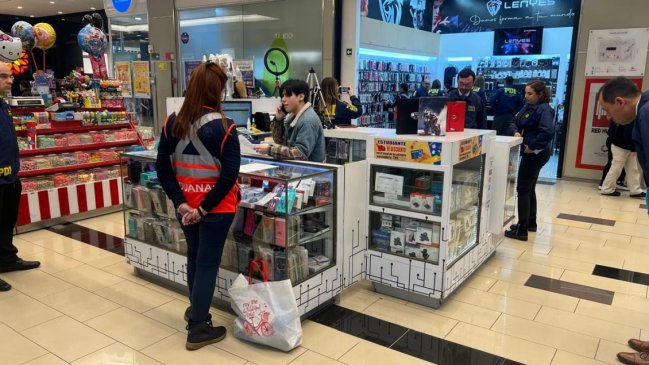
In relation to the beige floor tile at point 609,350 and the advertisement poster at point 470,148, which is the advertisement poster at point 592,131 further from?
the beige floor tile at point 609,350

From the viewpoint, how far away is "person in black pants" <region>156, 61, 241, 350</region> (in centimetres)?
255

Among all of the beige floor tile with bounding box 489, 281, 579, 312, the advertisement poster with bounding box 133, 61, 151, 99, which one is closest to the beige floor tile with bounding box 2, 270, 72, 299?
the beige floor tile with bounding box 489, 281, 579, 312

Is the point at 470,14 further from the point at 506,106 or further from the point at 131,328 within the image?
the point at 131,328

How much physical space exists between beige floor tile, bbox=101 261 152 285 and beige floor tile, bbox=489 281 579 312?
2.81 m

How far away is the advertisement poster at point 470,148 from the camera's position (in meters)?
3.28

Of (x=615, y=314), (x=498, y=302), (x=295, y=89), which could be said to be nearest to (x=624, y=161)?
(x=615, y=314)

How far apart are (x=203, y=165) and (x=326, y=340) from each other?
1313mm

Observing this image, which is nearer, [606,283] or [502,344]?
[502,344]

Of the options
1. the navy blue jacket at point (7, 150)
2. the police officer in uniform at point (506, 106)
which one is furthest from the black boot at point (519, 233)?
the navy blue jacket at point (7, 150)

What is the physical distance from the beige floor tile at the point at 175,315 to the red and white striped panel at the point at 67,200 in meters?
2.56

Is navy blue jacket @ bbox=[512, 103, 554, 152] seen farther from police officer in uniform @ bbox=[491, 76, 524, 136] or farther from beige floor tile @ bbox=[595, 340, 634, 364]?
police officer in uniform @ bbox=[491, 76, 524, 136]

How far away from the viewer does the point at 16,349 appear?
2.84 meters

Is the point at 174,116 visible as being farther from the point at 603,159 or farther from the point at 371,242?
the point at 603,159

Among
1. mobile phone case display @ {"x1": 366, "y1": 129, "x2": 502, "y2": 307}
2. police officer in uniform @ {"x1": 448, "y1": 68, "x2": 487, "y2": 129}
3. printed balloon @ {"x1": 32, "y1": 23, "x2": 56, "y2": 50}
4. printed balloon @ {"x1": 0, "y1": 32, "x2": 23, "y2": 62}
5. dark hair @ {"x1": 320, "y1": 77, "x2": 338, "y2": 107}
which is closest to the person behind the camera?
mobile phone case display @ {"x1": 366, "y1": 129, "x2": 502, "y2": 307}
